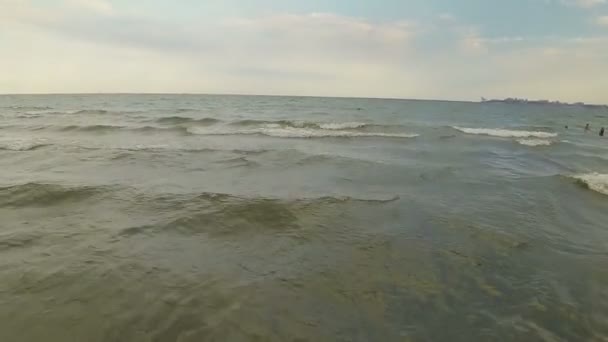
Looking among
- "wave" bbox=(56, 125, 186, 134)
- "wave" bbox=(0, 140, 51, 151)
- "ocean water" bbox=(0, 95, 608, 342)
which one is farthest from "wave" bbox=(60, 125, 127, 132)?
"ocean water" bbox=(0, 95, 608, 342)

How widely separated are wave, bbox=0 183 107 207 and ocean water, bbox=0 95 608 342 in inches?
1.8

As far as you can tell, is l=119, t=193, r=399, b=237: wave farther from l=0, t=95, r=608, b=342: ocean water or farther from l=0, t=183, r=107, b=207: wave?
l=0, t=183, r=107, b=207: wave

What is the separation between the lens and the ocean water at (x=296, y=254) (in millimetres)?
3662

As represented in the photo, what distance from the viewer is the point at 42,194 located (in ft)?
26.5

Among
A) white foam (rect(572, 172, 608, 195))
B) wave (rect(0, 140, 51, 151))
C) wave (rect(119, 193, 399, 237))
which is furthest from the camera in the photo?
wave (rect(0, 140, 51, 151))

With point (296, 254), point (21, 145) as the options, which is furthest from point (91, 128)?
point (296, 254)

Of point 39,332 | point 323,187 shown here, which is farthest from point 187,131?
point 39,332

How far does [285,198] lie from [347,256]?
3.14 m

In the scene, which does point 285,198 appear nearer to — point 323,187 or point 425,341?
point 323,187

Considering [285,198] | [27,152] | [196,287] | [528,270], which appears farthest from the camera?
[27,152]

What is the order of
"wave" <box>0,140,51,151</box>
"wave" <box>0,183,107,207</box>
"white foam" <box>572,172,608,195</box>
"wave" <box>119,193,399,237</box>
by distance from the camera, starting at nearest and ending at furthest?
1. "wave" <box>119,193,399,237</box>
2. "wave" <box>0,183,107,207</box>
3. "white foam" <box>572,172,608,195</box>
4. "wave" <box>0,140,51,151</box>

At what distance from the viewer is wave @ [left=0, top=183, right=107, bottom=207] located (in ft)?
24.9

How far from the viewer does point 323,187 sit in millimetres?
9391

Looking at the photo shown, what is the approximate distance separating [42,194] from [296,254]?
266 inches
